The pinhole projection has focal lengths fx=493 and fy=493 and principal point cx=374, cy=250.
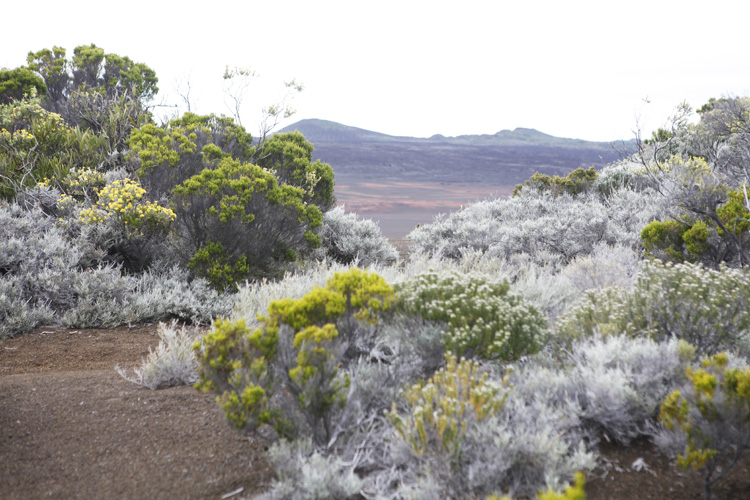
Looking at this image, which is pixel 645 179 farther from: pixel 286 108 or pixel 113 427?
pixel 113 427

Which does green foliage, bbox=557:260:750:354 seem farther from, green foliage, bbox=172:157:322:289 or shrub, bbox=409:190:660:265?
green foliage, bbox=172:157:322:289

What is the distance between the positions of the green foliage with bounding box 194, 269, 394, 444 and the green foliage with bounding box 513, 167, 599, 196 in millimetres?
11956

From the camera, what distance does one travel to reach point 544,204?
1152cm

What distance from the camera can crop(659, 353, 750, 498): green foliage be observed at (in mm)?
2416

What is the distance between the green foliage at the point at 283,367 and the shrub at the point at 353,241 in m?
6.99

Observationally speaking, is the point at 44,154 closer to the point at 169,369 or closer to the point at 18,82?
the point at 169,369

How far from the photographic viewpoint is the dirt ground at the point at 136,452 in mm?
2656

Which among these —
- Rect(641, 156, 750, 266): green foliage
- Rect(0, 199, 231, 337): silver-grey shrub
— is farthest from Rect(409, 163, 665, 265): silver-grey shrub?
Rect(0, 199, 231, 337): silver-grey shrub

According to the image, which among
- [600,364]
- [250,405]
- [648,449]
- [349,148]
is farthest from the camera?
[349,148]

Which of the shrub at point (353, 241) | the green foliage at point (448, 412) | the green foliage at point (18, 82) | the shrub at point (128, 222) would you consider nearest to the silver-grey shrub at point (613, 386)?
the green foliage at point (448, 412)

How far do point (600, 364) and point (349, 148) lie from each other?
216ft

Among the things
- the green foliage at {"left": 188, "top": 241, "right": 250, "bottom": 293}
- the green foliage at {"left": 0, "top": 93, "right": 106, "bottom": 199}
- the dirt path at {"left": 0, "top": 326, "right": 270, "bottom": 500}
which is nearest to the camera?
the dirt path at {"left": 0, "top": 326, "right": 270, "bottom": 500}

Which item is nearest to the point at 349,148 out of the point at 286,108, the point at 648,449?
the point at 286,108

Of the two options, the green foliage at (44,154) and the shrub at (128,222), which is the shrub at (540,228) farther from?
the green foliage at (44,154)
